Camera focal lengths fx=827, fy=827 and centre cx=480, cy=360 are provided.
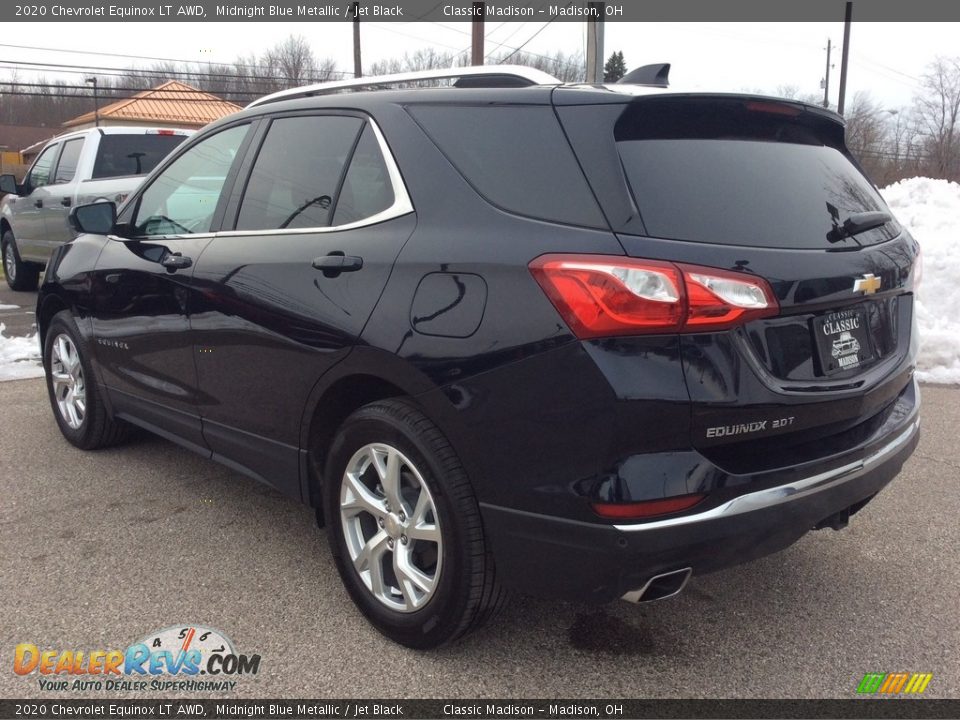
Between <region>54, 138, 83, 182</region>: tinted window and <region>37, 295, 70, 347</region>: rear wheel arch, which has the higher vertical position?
<region>54, 138, 83, 182</region>: tinted window

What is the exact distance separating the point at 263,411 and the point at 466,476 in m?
1.12

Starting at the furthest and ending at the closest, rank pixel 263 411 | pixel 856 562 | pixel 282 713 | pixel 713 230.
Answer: pixel 856 562 → pixel 263 411 → pixel 282 713 → pixel 713 230

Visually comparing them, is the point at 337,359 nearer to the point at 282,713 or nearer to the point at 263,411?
the point at 263,411

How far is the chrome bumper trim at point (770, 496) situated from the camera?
7.05 ft

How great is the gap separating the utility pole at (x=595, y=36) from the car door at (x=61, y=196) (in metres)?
6.49

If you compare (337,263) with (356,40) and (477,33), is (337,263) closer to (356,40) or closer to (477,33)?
(477,33)

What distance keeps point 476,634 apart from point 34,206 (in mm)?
10240

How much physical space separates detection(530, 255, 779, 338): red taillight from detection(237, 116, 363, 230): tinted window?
1169mm

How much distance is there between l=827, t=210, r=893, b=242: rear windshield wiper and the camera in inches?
101

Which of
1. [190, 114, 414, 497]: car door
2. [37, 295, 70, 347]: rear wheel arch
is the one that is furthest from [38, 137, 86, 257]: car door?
[190, 114, 414, 497]: car door

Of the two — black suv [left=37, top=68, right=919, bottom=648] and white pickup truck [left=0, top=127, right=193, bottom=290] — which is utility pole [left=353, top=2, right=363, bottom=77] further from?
black suv [left=37, top=68, right=919, bottom=648]

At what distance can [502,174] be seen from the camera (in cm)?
249

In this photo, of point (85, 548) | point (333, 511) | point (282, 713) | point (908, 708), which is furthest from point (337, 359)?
point (908, 708)

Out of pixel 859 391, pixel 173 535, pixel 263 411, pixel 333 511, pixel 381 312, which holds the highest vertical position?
pixel 381 312
